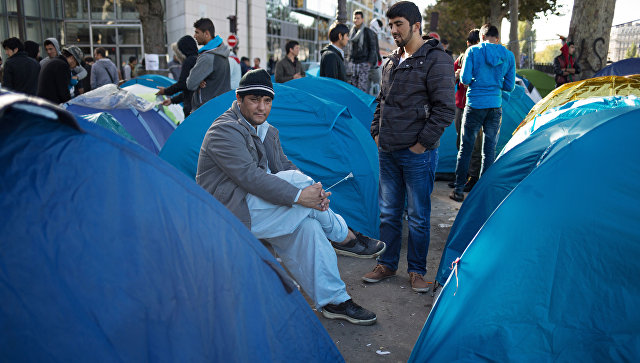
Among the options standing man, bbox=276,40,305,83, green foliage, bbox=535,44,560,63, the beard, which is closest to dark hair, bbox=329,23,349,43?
standing man, bbox=276,40,305,83

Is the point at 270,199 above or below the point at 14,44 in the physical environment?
below

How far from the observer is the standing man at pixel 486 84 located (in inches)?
216

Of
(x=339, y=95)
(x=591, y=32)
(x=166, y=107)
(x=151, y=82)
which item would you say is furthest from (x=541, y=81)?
(x=166, y=107)

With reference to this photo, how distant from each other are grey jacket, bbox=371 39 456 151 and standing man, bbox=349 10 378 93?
4.37 m

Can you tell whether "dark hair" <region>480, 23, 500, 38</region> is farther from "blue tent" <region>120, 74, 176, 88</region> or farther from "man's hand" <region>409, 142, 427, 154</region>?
"blue tent" <region>120, 74, 176, 88</region>

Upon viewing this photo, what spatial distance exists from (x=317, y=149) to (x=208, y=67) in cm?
170

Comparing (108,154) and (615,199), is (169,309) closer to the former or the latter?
(108,154)

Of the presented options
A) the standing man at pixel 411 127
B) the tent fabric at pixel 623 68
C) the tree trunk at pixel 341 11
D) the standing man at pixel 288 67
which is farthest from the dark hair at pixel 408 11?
the tree trunk at pixel 341 11

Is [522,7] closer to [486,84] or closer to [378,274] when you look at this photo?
[486,84]

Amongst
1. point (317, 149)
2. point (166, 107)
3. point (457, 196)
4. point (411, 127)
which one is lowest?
point (457, 196)

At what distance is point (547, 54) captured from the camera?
17.0m

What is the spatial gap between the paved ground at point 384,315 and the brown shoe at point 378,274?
39mm

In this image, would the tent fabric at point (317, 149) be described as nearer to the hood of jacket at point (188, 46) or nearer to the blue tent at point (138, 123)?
the hood of jacket at point (188, 46)

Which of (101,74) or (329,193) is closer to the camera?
(329,193)
